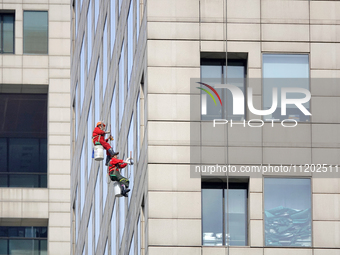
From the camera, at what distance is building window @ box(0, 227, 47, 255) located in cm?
7531

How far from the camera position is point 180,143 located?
33.8m

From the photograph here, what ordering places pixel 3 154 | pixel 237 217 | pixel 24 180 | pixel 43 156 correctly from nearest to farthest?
pixel 237 217 → pixel 24 180 → pixel 43 156 → pixel 3 154

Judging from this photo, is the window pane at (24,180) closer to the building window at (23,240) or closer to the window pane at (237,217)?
the building window at (23,240)

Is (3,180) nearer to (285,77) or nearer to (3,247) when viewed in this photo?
(3,247)

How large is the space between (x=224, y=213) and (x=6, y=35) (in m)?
46.0

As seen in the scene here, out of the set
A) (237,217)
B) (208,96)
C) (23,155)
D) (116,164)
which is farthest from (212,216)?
(23,155)

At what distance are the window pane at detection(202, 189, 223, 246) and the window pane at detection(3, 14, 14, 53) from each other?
1779 inches

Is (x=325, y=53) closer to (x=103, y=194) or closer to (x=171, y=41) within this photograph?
(x=171, y=41)

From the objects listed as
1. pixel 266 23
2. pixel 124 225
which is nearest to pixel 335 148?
pixel 266 23

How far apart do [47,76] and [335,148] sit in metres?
43.9

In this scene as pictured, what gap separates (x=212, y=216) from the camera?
33.9 meters

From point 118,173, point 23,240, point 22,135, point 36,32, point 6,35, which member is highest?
point 36,32

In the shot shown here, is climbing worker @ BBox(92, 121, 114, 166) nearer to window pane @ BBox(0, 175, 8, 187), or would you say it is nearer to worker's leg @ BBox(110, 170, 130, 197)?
worker's leg @ BBox(110, 170, 130, 197)

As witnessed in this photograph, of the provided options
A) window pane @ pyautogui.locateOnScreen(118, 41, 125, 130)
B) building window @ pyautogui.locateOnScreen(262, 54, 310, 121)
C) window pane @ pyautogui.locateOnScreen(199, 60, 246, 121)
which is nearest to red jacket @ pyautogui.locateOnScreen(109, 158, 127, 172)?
window pane @ pyautogui.locateOnScreen(199, 60, 246, 121)
